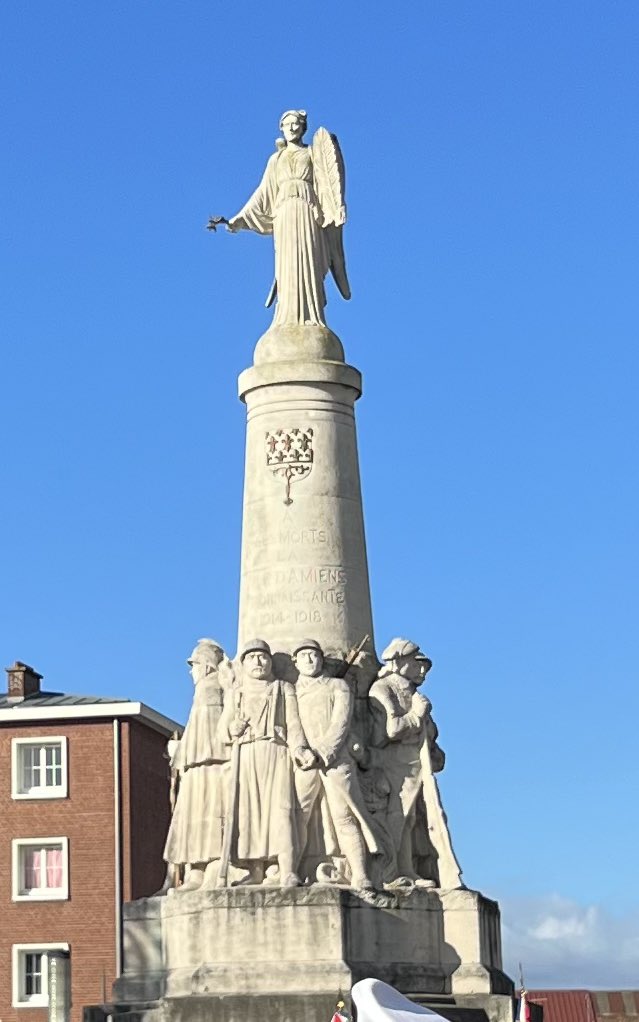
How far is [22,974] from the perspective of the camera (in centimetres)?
5803

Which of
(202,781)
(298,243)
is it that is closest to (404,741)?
(202,781)

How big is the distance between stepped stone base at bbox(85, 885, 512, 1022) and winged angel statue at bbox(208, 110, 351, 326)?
8698 millimetres

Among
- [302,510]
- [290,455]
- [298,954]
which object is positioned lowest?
[298,954]

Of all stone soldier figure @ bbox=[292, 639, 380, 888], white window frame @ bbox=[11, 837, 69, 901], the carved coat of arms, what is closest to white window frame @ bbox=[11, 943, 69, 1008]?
white window frame @ bbox=[11, 837, 69, 901]

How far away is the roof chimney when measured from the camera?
204 feet

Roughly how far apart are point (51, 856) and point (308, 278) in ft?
107

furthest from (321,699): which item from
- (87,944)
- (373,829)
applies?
(87,944)

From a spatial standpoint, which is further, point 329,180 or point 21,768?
point 21,768

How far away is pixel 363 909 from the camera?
2655 centimetres

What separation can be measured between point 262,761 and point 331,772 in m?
0.94

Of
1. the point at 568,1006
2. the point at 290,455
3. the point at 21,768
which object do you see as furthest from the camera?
the point at 21,768

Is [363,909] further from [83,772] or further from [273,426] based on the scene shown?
[83,772]

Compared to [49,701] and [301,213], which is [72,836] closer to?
[49,701]

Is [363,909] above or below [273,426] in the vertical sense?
below
